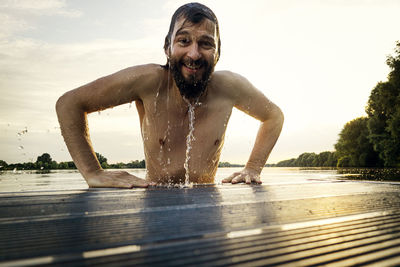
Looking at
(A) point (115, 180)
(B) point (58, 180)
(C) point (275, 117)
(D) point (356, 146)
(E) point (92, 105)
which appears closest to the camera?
(A) point (115, 180)

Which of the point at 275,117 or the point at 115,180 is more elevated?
the point at 275,117

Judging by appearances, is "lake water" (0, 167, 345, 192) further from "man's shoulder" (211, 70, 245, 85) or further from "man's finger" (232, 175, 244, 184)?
"man's shoulder" (211, 70, 245, 85)

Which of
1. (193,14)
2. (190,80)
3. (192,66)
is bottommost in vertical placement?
(190,80)

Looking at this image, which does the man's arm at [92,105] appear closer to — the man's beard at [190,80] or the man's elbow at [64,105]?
the man's elbow at [64,105]

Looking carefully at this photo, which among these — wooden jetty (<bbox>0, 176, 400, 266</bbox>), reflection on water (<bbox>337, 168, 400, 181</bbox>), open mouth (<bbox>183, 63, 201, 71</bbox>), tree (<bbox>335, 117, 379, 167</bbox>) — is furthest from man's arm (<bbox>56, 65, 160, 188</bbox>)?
tree (<bbox>335, 117, 379, 167</bbox>)

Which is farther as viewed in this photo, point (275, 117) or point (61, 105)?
point (275, 117)

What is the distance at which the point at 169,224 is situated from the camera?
3.03ft

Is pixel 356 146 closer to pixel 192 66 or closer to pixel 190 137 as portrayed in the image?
pixel 190 137

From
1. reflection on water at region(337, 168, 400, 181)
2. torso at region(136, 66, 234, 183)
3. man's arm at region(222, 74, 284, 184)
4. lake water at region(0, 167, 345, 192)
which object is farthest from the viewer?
reflection on water at region(337, 168, 400, 181)

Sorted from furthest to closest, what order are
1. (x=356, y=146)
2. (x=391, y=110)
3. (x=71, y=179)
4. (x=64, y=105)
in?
(x=356, y=146), (x=391, y=110), (x=71, y=179), (x=64, y=105)

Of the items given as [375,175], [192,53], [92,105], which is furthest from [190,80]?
[375,175]

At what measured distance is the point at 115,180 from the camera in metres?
2.41

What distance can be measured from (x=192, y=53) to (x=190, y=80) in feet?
0.91

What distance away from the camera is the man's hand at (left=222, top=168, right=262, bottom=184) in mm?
2838
